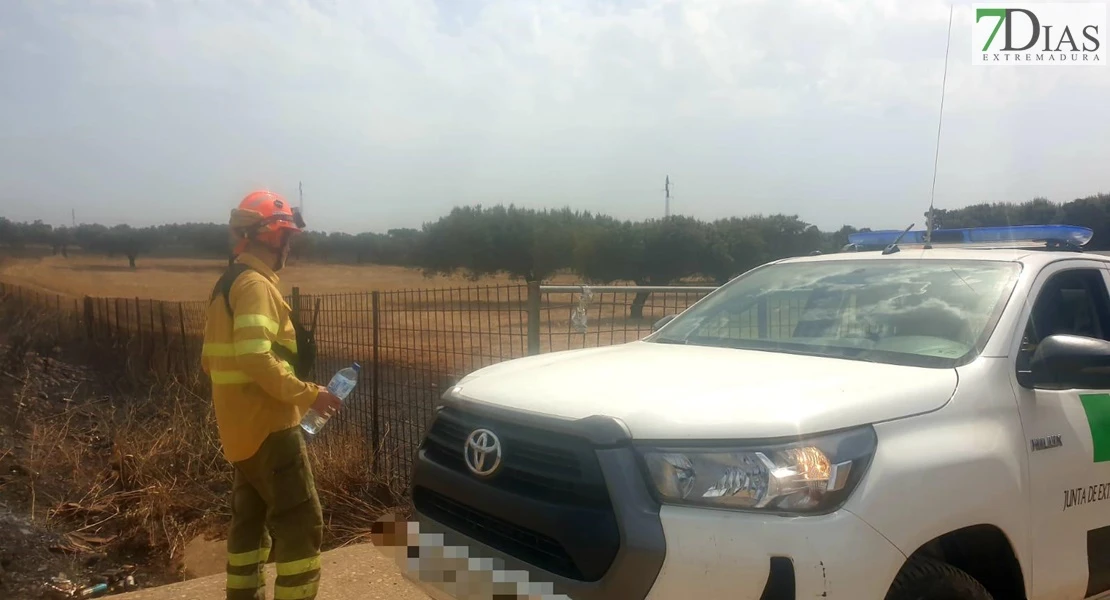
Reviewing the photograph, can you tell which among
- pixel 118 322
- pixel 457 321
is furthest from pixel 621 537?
pixel 118 322

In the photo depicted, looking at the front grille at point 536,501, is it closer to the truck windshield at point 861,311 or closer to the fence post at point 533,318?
the truck windshield at point 861,311

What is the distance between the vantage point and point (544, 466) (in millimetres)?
2350

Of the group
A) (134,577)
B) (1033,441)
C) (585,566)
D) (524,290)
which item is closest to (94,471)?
(134,577)

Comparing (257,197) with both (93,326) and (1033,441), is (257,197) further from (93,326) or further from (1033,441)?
(93,326)

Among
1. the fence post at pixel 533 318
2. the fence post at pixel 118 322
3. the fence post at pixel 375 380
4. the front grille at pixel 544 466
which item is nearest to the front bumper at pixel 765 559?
the front grille at pixel 544 466

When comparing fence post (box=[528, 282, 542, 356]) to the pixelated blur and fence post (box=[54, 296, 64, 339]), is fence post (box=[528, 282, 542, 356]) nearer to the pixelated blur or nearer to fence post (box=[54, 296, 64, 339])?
the pixelated blur

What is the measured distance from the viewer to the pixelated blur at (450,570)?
7.59 feet

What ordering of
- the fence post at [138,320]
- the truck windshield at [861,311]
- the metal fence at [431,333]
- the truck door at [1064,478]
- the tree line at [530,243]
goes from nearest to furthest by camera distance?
the truck door at [1064,478], the truck windshield at [861,311], the metal fence at [431,333], the fence post at [138,320], the tree line at [530,243]

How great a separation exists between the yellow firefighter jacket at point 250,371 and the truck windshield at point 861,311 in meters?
1.75

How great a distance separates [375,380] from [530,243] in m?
22.2

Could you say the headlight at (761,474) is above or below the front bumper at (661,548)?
above

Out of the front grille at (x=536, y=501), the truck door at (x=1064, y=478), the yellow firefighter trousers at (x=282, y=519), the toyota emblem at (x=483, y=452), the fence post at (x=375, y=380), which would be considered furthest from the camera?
the fence post at (x=375, y=380)

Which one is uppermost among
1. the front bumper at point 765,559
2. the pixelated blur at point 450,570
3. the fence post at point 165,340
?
the front bumper at point 765,559

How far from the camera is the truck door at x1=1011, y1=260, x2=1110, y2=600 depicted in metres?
2.65
